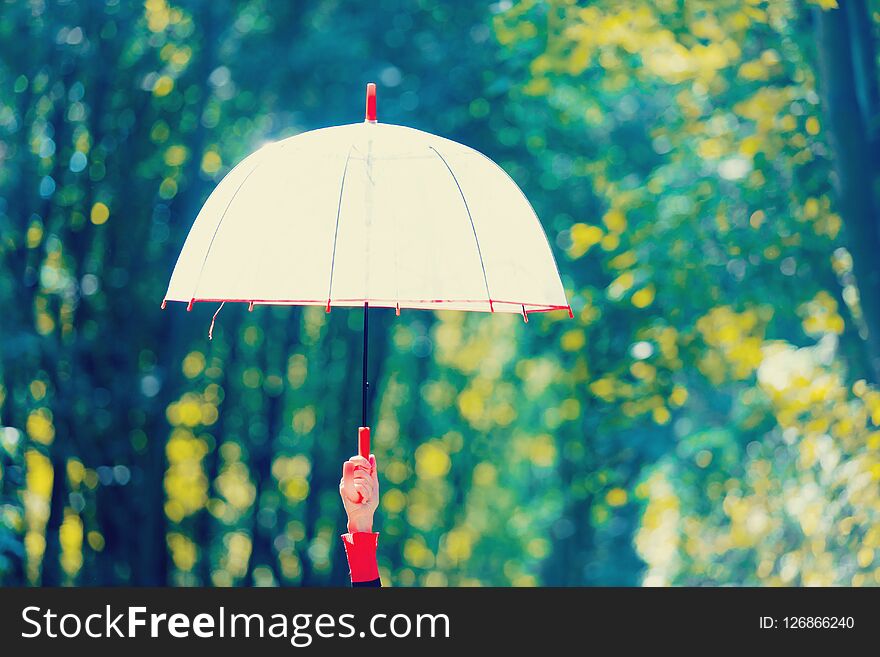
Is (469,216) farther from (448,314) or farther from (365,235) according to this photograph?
(448,314)

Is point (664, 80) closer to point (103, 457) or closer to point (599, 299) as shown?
point (599, 299)

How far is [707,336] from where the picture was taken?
1005cm

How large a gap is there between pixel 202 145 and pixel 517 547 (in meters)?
11.9

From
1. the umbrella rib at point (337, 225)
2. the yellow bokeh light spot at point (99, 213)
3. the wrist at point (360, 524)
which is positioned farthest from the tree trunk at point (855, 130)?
the yellow bokeh light spot at point (99, 213)

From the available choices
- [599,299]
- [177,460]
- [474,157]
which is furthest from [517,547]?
[474,157]

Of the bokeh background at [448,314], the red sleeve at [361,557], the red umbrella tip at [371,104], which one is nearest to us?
the red sleeve at [361,557]

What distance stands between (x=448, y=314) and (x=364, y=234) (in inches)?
374

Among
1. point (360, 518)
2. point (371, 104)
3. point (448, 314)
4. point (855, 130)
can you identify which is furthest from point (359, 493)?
point (448, 314)

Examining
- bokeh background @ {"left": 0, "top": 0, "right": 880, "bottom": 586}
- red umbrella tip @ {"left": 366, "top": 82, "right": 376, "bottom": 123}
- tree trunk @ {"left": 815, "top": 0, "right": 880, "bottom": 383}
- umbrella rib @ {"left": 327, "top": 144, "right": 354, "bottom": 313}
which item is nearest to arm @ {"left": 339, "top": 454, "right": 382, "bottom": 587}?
umbrella rib @ {"left": 327, "top": 144, "right": 354, "bottom": 313}

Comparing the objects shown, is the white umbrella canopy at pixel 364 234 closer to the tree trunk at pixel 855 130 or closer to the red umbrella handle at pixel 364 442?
the red umbrella handle at pixel 364 442

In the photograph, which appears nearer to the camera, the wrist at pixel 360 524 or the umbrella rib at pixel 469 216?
the wrist at pixel 360 524

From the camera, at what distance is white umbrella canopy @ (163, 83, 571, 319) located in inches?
155

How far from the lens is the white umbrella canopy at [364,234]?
12.9ft

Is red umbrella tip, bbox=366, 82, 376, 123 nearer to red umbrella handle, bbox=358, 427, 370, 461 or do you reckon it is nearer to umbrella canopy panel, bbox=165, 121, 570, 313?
umbrella canopy panel, bbox=165, 121, 570, 313
